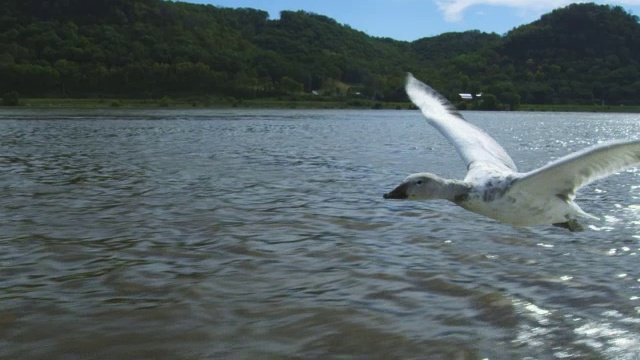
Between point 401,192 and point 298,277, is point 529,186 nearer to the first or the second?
point 401,192

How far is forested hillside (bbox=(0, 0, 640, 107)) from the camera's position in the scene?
13288 centimetres

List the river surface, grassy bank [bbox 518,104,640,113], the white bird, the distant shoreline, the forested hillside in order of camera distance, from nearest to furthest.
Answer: the river surface
the white bird
the distant shoreline
the forested hillside
grassy bank [bbox 518,104,640,113]

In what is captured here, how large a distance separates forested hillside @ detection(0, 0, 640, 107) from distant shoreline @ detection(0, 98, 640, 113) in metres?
Result: 4.98

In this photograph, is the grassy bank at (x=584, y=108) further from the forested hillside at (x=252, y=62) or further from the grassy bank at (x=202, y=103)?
the grassy bank at (x=202, y=103)

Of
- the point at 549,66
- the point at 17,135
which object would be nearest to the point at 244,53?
the point at 549,66

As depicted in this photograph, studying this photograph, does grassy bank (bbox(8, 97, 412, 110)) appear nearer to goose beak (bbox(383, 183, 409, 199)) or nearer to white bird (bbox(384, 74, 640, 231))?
goose beak (bbox(383, 183, 409, 199))

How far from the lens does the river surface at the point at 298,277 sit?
6621 mm

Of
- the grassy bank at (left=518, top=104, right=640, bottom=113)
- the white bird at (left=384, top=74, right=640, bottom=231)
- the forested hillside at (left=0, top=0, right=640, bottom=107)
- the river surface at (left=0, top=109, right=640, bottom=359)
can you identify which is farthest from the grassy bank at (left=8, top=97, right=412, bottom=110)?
the white bird at (left=384, top=74, right=640, bottom=231)

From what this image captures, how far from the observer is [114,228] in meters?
11.7

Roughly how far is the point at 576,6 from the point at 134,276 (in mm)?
186021

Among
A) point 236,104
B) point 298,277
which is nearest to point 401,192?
point 298,277

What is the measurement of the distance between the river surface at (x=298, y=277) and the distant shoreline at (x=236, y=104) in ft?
295

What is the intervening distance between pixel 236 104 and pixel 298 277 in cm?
11847

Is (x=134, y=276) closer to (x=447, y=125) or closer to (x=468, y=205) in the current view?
(x=468, y=205)
